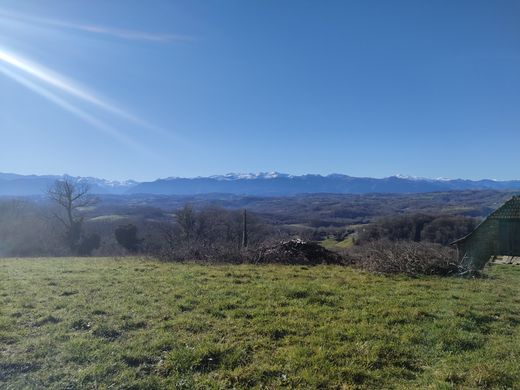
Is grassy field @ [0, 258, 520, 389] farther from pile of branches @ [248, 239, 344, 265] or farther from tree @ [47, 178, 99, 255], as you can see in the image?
tree @ [47, 178, 99, 255]

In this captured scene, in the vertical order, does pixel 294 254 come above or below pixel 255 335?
below

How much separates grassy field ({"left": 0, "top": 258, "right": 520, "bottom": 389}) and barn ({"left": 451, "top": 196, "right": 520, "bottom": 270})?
20.2 meters

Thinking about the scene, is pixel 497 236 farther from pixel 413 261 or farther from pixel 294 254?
pixel 294 254

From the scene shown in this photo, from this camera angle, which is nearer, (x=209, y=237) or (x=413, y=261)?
(x=413, y=261)

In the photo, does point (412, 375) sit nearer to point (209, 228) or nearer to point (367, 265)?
point (367, 265)

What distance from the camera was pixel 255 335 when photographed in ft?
24.7

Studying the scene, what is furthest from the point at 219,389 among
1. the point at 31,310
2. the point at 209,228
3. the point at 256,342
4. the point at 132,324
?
the point at 209,228

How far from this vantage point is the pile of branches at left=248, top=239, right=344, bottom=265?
19516mm

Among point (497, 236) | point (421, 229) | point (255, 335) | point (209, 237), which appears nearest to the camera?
point (255, 335)

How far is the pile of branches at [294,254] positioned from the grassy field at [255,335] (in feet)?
21.8

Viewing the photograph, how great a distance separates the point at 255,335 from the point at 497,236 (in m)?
30.3

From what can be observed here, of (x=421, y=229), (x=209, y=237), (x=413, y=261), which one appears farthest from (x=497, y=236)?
(x=421, y=229)

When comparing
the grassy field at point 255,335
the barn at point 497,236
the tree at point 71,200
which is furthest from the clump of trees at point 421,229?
the grassy field at point 255,335

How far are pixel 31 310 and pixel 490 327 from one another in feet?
35.0
